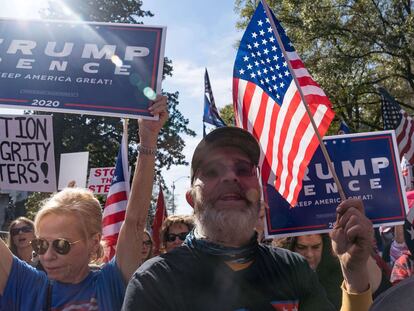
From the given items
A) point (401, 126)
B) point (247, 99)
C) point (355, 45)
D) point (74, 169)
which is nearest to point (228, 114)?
point (355, 45)

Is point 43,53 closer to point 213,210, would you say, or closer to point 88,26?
point 88,26

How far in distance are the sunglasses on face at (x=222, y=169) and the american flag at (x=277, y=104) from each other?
1065 mm

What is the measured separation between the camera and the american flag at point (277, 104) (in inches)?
132

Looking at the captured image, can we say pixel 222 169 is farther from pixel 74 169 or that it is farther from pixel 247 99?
pixel 74 169

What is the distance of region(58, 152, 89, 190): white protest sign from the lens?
6.96 m

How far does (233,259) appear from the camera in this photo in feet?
6.85

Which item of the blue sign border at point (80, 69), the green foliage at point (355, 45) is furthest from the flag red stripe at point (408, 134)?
the green foliage at point (355, 45)

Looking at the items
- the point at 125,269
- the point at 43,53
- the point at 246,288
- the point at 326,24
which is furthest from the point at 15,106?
the point at 326,24

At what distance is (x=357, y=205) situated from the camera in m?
2.16

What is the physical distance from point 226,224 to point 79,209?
3.27ft

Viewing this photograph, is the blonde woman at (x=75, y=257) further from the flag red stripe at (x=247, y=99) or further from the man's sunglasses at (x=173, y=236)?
the man's sunglasses at (x=173, y=236)

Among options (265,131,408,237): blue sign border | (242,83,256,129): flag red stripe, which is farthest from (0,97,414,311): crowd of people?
(265,131,408,237): blue sign border

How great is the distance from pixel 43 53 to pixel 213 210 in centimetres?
183

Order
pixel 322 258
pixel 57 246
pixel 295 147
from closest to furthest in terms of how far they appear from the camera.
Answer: pixel 57 246, pixel 295 147, pixel 322 258
